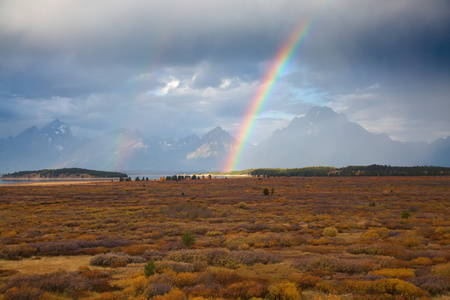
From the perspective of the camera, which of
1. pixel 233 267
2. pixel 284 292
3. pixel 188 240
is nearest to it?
pixel 284 292

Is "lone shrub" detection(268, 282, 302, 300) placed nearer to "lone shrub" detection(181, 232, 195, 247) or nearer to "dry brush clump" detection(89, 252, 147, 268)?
"dry brush clump" detection(89, 252, 147, 268)

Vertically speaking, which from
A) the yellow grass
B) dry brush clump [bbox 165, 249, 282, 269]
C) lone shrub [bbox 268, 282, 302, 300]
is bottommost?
the yellow grass

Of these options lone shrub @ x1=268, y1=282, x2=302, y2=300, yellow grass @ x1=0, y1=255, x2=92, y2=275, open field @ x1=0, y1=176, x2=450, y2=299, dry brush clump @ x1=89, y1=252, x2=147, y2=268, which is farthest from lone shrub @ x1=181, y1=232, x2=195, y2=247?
lone shrub @ x1=268, y1=282, x2=302, y2=300

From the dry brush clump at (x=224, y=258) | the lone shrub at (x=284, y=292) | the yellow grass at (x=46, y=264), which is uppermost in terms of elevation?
the lone shrub at (x=284, y=292)

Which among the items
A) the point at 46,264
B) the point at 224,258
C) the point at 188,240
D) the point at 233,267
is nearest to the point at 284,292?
the point at 233,267

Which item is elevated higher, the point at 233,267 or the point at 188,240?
the point at 188,240

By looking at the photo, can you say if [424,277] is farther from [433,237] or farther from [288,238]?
[433,237]

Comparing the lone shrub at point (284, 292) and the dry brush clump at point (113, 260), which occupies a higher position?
the lone shrub at point (284, 292)

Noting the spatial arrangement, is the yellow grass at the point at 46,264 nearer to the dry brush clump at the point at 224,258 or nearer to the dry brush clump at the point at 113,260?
the dry brush clump at the point at 113,260

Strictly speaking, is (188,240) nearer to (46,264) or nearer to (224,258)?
(224,258)

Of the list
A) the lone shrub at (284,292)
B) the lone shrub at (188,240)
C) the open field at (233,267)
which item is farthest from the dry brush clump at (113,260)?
the lone shrub at (284,292)

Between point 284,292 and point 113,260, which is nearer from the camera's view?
point 284,292

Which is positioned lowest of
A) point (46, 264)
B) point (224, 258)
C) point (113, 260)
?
point (46, 264)

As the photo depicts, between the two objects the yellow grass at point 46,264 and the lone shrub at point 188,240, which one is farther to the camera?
the lone shrub at point 188,240
